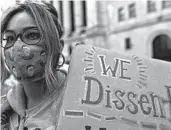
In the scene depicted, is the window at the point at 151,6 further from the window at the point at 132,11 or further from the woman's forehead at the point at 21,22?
the woman's forehead at the point at 21,22

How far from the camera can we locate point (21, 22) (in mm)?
1497

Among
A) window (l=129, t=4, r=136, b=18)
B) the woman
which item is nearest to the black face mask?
the woman

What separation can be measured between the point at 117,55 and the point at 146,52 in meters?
22.4

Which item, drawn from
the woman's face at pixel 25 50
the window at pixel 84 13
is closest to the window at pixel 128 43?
the window at pixel 84 13

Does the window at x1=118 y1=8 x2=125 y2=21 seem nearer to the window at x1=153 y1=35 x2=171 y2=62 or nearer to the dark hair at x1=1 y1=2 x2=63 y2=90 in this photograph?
the window at x1=153 y1=35 x2=171 y2=62

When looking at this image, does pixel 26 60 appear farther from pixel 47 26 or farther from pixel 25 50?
pixel 47 26

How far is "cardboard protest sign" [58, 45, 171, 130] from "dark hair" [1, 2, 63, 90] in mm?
92

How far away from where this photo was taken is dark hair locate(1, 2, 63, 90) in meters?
1.48

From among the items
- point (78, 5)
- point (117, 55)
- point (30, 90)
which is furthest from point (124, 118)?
point (78, 5)

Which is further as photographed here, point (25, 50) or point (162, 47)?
point (162, 47)

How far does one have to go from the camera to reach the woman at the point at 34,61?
147 centimetres

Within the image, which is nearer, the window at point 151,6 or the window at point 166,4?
the window at point 166,4

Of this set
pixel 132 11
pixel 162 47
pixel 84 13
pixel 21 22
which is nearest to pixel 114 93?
pixel 21 22

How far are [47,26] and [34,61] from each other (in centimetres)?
17
